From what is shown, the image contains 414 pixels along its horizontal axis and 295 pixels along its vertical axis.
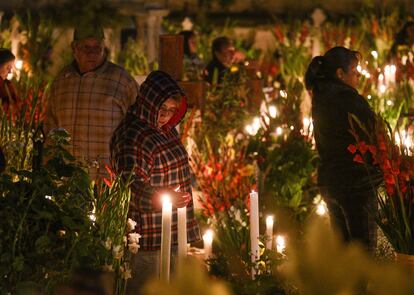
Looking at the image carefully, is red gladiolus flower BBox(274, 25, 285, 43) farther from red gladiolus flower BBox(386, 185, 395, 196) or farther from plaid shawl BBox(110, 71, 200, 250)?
red gladiolus flower BBox(386, 185, 395, 196)

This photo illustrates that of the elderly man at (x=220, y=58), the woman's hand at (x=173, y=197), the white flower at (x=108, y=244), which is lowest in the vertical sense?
the white flower at (x=108, y=244)

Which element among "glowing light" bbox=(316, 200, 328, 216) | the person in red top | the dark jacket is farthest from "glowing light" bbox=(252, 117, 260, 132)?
the dark jacket

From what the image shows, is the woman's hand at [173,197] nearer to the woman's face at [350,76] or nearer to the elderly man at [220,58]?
the woman's face at [350,76]

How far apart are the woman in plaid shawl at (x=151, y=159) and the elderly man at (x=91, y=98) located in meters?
0.72

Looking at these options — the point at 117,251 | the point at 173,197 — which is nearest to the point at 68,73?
the point at 173,197

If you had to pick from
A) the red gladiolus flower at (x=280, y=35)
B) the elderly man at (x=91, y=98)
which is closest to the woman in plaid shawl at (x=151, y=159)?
the elderly man at (x=91, y=98)

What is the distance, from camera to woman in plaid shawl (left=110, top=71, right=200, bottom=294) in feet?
13.6

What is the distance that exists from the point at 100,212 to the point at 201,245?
10.4 ft

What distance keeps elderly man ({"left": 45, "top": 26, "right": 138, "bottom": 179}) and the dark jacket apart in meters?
1.02

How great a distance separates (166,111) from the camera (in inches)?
170

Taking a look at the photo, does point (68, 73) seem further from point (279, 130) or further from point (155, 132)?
point (279, 130)

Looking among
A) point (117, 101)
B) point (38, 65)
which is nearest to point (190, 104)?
point (117, 101)

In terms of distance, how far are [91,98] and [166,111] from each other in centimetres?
85

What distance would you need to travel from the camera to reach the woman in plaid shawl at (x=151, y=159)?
415 cm
